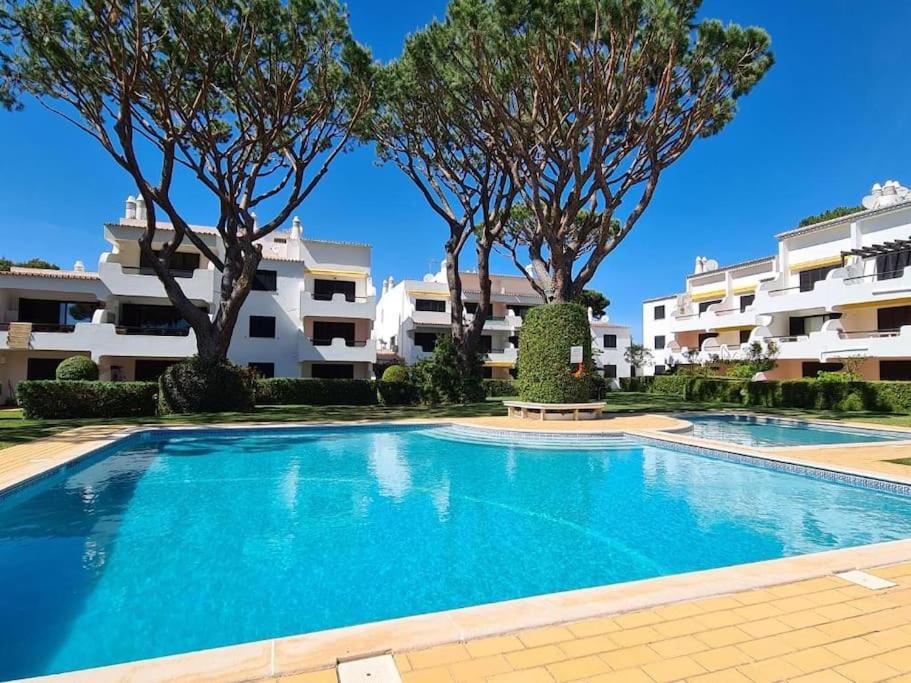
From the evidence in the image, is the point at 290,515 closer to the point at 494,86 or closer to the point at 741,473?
the point at 741,473

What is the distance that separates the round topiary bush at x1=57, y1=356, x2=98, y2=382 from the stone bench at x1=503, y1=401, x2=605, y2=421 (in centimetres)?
1983

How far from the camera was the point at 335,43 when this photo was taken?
20938mm

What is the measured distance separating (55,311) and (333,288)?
52.6ft

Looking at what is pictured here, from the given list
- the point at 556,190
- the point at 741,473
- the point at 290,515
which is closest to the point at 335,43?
the point at 556,190

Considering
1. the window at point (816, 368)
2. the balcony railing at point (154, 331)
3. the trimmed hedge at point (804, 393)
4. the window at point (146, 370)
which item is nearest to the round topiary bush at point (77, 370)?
the balcony railing at point (154, 331)

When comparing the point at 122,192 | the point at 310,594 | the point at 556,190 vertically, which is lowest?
the point at 310,594

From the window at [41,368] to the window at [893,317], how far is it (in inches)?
1814

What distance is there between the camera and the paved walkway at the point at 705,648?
324 cm

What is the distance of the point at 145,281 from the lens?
29375 millimetres

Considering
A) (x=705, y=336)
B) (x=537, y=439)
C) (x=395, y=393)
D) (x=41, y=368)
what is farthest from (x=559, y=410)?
(x=705, y=336)

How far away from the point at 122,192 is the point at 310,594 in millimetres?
35676

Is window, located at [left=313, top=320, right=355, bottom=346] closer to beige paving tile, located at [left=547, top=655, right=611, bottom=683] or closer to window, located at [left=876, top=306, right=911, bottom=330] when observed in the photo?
window, located at [left=876, top=306, right=911, bottom=330]

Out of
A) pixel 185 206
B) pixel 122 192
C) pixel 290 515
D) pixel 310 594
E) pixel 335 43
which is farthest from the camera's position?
pixel 122 192

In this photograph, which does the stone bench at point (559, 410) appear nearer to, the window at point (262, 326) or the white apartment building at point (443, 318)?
the window at point (262, 326)
